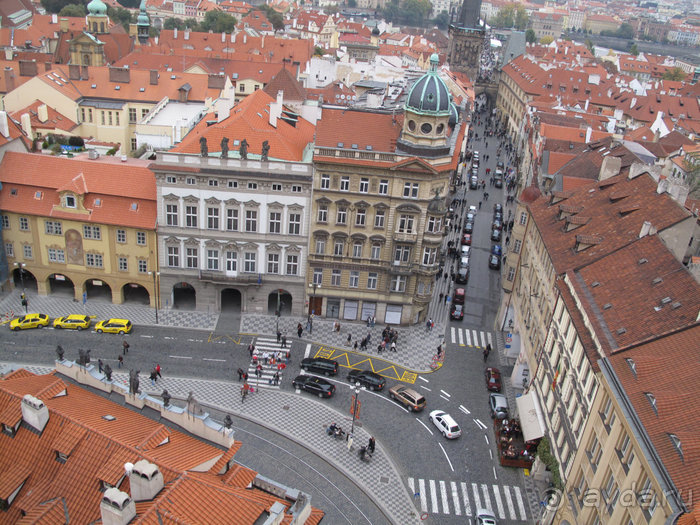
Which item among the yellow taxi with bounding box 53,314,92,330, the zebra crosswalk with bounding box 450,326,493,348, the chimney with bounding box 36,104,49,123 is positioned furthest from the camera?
the chimney with bounding box 36,104,49,123

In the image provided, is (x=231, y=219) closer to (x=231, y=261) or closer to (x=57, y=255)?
(x=231, y=261)

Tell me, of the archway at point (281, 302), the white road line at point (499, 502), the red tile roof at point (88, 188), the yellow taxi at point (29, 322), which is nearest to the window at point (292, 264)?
the archway at point (281, 302)

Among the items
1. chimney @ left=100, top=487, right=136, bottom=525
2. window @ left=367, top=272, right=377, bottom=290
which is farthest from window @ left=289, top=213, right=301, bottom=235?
chimney @ left=100, top=487, right=136, bottom=525

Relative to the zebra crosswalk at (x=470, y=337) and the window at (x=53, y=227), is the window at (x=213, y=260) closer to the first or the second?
the window at (x=53, y=227)

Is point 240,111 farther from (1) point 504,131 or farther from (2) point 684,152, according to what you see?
(1) point 504,131

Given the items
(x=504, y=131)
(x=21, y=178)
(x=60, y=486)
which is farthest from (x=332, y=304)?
(x=504, y=131)

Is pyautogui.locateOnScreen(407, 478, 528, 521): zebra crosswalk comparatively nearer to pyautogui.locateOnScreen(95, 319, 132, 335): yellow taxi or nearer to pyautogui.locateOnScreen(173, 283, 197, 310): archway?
pyautogui.locateOnScreen(95, 319, 132, 335): yellow taxi

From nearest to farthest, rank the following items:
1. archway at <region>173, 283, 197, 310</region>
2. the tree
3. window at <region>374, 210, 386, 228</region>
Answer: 1. window at <region>374, 210, 386, 228</region>
2. archway at <region>173, 283, 197, 310</region>
3. the tree
